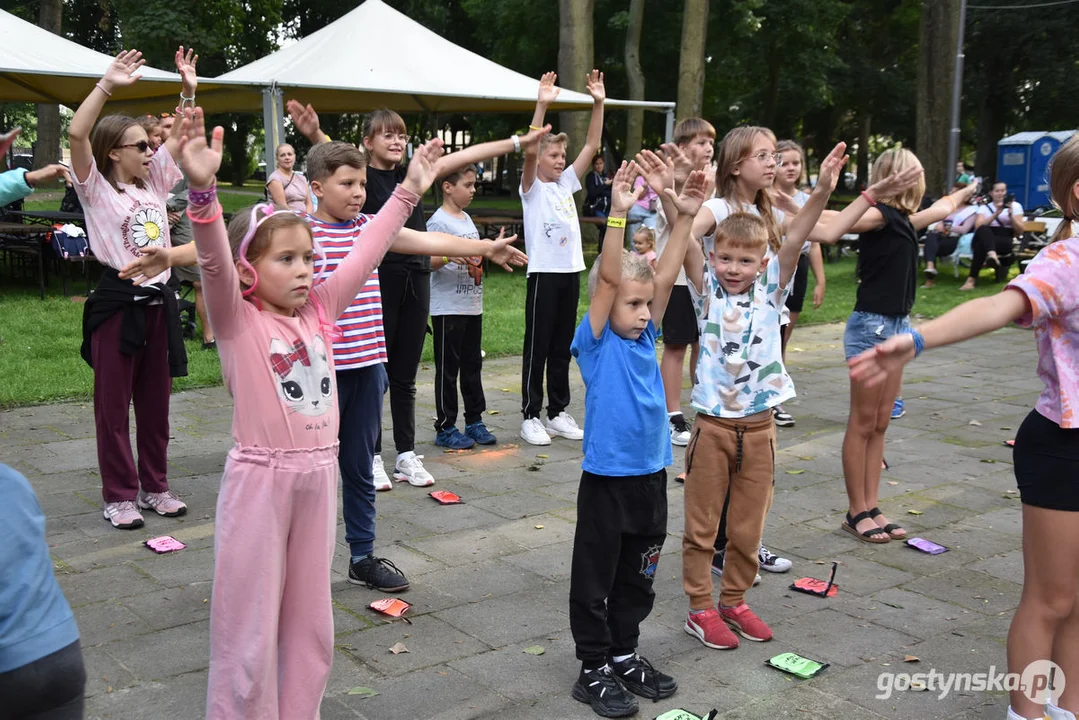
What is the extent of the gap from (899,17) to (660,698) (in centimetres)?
4071

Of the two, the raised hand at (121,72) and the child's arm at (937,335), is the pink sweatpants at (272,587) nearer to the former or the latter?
the child's arm at (937,335)

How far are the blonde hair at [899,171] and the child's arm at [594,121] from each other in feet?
4.93

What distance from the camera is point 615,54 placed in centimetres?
3009

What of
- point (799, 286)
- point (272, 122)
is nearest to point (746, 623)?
point (799, 286)

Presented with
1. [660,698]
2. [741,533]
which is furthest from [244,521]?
[741,533]

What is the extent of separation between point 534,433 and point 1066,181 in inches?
182

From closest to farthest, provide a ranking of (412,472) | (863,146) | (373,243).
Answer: (373,243) < (412,472) < (863,146)

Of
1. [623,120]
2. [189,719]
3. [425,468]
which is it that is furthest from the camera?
[623,120]

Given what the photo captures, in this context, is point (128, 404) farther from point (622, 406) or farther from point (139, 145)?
point (622, 406)

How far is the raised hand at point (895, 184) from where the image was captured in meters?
4.52

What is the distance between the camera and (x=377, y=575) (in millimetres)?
4578

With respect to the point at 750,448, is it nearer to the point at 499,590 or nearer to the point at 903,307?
the point at 499,590

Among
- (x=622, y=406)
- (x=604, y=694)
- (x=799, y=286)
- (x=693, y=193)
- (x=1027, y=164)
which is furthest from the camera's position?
(x=1027, y=164)

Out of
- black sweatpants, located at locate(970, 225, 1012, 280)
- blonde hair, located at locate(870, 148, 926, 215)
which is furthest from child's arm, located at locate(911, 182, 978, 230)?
black sweatpants, located at locate(970, 225, 1012, 280)
